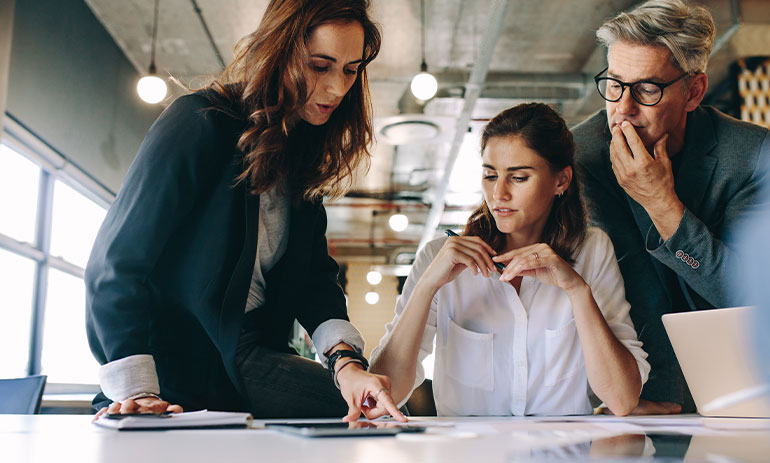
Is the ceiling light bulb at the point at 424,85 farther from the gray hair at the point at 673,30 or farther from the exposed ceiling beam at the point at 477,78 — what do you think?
the gray hair at the point at 673,30

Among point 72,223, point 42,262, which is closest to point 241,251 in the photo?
point 42,262

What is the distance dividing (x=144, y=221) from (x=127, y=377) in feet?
0.98

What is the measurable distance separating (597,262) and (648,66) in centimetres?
55

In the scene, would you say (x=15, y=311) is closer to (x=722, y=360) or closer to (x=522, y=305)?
(x=522, y=305)

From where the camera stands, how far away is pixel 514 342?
1724 millimetres

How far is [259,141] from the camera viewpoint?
1.40m

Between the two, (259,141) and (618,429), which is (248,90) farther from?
(618,429)

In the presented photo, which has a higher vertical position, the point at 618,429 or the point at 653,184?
the point at 653,184

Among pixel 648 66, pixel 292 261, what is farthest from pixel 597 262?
pixel 292 261

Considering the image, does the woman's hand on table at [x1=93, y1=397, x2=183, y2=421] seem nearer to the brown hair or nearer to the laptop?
the laptop

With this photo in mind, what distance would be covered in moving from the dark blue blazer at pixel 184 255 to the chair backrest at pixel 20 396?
978 millimetres

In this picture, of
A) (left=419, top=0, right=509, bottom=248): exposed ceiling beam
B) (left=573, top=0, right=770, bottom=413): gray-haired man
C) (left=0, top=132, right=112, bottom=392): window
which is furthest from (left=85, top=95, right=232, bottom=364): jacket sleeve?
(left=0, top=132, right=112, bottom=392): window

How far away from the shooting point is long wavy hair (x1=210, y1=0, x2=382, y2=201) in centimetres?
141

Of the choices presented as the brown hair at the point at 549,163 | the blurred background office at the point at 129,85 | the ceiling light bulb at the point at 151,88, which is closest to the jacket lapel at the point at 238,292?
the brown hair at the point at 549,163
